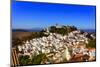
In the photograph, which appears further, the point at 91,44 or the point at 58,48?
the point at 91,44

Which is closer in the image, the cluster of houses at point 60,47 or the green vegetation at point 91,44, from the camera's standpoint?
the cluster of houses at point 60,47

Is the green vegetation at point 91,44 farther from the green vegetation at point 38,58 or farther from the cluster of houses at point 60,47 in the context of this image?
the green vegetation at point 38,58

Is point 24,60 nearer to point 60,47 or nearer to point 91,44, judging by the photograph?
point 60,47

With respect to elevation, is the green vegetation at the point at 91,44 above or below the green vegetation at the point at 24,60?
above

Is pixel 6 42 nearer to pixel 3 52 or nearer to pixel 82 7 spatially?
pixel 3 52

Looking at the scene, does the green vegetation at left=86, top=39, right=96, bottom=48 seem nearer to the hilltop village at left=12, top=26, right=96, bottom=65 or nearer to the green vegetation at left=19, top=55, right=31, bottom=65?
the hilltop village at left=12, top=26, right=96, bottom=65

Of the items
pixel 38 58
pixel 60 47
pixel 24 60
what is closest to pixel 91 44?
pixel 60 47

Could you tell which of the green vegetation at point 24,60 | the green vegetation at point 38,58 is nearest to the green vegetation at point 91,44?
the green vegetation at point 38,58

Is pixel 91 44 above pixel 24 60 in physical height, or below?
above
